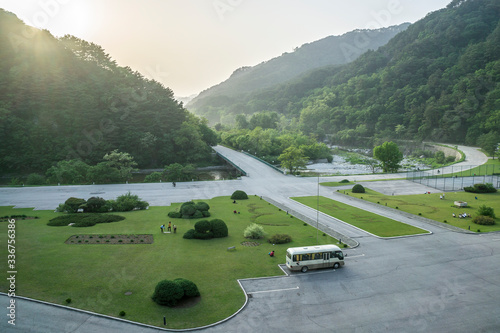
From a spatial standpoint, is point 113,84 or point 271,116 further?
point 271,116

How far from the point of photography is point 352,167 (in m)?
90.6

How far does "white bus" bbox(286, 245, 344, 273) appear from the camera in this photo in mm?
22492

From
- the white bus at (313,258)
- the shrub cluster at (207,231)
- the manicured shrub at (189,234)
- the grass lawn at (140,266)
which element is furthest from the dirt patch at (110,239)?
the white bus at (313,258)

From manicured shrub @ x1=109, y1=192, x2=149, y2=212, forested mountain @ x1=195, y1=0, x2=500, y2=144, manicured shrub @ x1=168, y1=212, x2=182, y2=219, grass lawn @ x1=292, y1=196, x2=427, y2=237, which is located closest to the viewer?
grass lawn @ x1=292, y1=196, x2=427, y2=237

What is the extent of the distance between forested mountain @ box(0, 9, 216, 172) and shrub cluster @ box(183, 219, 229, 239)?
190 feet

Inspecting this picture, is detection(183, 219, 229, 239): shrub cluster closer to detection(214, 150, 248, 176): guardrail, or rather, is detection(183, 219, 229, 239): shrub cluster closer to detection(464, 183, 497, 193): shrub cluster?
detection(214, 150, 248, 176): guardrail

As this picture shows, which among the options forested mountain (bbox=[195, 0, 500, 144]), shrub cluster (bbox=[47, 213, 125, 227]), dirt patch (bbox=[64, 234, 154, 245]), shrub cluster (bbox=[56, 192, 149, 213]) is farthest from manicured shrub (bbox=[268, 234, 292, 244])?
forested mountain (bbox=[195, 0, 500, 144])

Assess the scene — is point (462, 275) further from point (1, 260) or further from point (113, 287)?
point (1, 260)

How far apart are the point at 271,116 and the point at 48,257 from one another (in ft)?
422

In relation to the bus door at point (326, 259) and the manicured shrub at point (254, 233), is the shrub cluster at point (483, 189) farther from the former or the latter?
the manicured shrub at point (254, 233)

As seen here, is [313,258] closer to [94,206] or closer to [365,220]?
[365,220]

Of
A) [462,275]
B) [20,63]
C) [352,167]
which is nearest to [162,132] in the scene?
[20,63]

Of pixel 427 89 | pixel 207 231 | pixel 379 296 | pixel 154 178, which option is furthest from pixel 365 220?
pixel 427 89

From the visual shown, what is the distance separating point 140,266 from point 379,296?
1630cm
